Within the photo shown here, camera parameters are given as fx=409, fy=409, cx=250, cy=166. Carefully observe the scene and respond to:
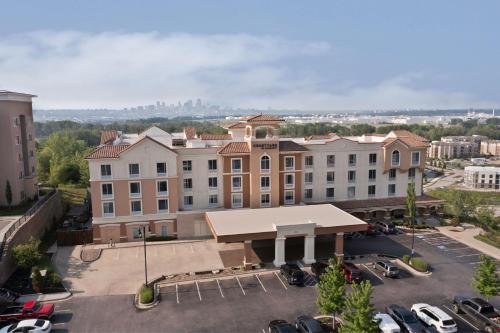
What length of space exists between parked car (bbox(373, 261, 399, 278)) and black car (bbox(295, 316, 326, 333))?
12708 mm

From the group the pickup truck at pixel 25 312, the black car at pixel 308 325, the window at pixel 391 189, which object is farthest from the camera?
the window at pixel 391 189

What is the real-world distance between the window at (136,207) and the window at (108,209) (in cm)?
220

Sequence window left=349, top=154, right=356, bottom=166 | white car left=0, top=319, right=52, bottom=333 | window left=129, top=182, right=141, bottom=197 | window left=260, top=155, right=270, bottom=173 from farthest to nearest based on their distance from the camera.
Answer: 1. window left=349, top=154, right=356, bottom=166
2. window left=260, top=155, right=270, bottom=173
3. window left=129, top=182, right=141, bottom=197
4. white car left=0, top=319, right=52, bottom=333

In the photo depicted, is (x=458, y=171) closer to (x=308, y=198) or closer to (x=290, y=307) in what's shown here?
(x=308, y=198)

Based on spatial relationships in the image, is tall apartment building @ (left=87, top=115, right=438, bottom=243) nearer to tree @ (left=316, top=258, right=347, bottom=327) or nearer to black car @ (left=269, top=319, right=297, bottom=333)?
black car @ (left=269, top=319, right=297, bottom=333)

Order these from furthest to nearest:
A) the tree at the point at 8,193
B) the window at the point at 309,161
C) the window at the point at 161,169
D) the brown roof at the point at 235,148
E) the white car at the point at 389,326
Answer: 1. the window at the point at 309,161
2. the tree at the point at 8,193
3. the brown roof at the point at 235,148
4. the window at the point at 161,169
5. the white car at the point at 389,326

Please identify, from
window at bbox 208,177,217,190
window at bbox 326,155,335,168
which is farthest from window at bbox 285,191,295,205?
window at bbox 208,177,217,190

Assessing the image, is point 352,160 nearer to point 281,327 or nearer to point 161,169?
point 161,169

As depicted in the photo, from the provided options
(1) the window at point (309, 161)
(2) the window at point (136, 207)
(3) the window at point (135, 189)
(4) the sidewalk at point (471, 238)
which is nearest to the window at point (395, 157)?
(4) the sidewalk at point (471, 238)

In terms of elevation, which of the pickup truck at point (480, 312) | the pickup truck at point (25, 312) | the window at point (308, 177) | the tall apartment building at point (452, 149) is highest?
the window at point (308, 177)

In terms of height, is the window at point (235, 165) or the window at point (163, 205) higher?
the window at point (235, 165)

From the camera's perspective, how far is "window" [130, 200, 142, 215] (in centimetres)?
4970

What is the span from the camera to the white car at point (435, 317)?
29.3 meters

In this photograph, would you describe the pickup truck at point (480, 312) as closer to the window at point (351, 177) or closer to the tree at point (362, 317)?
→ the tree at point (362, 317)
